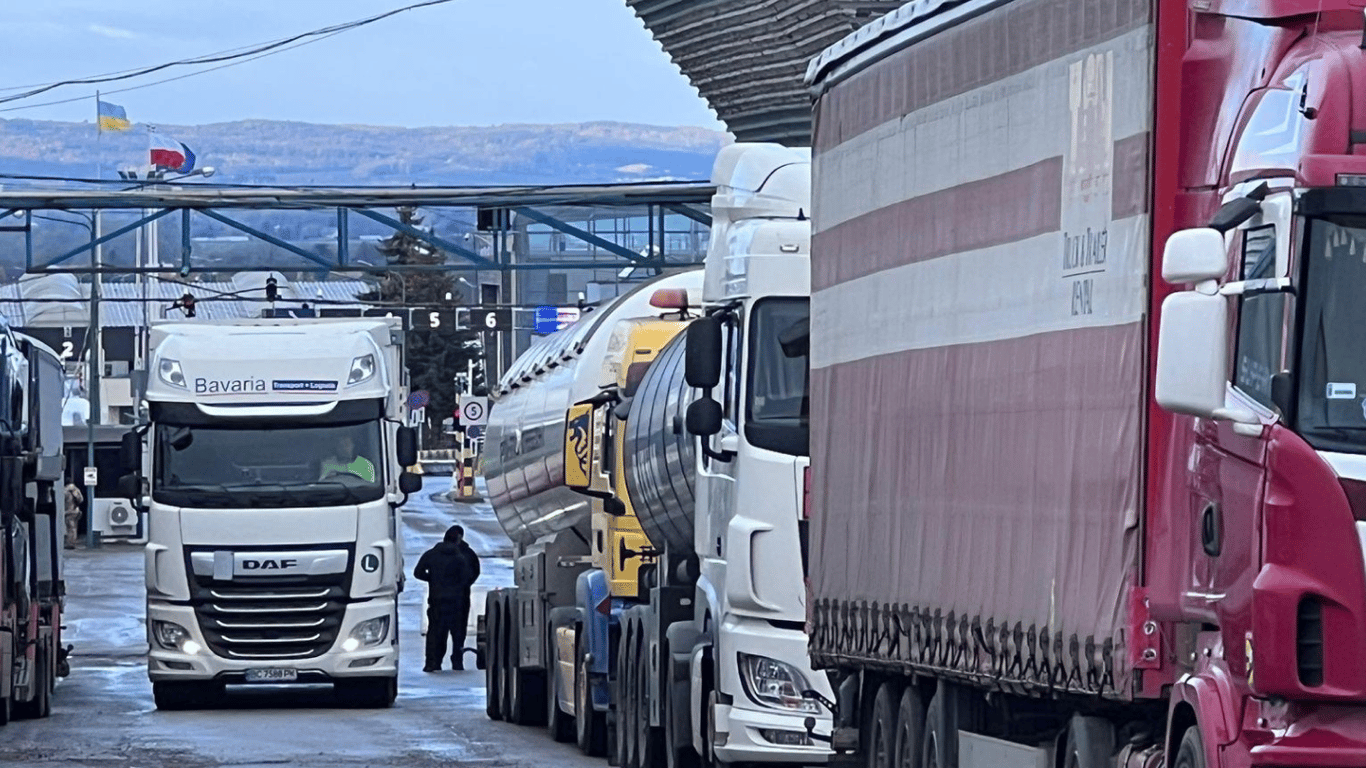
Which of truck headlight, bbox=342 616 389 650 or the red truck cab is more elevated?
the red truck cab

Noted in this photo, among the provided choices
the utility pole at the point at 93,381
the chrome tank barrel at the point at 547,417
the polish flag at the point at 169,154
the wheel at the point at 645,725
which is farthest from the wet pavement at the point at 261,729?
the polish flag at the point at 169,154

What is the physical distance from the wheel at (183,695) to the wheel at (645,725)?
876 cm

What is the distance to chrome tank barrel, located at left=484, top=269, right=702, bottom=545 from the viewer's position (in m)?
23.5

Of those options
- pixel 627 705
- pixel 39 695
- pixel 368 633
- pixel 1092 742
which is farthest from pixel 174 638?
pixel 1092 742

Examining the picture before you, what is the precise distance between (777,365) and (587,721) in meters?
6.01

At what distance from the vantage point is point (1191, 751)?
873 centimetres

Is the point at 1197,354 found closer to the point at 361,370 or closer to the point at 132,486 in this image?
the point at 361,370

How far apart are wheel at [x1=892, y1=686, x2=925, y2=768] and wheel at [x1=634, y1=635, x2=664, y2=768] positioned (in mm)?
Result: 5985

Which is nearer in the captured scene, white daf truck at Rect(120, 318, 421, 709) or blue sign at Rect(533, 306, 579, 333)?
white daf truck at Rect(120, 318, 421, 709)

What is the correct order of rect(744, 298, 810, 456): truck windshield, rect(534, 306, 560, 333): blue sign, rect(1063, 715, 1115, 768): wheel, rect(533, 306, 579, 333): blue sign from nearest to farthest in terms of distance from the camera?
rect(1063, 715, 1115, 768): wheel, rect(744, 298, 810, 456): truck windshield, rect(533, 306, 579, 333): blue sign, rect(534, 306, 560, 333): blue sign

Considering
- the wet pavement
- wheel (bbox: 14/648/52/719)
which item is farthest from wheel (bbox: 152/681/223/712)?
wheel (bbox: 14/648/52/719)

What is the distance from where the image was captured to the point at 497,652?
26578 mm

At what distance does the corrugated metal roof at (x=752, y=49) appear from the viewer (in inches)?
1448

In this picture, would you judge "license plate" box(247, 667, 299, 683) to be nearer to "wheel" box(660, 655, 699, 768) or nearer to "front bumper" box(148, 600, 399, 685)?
"front bumper" box(148, 600, 399, 685)
